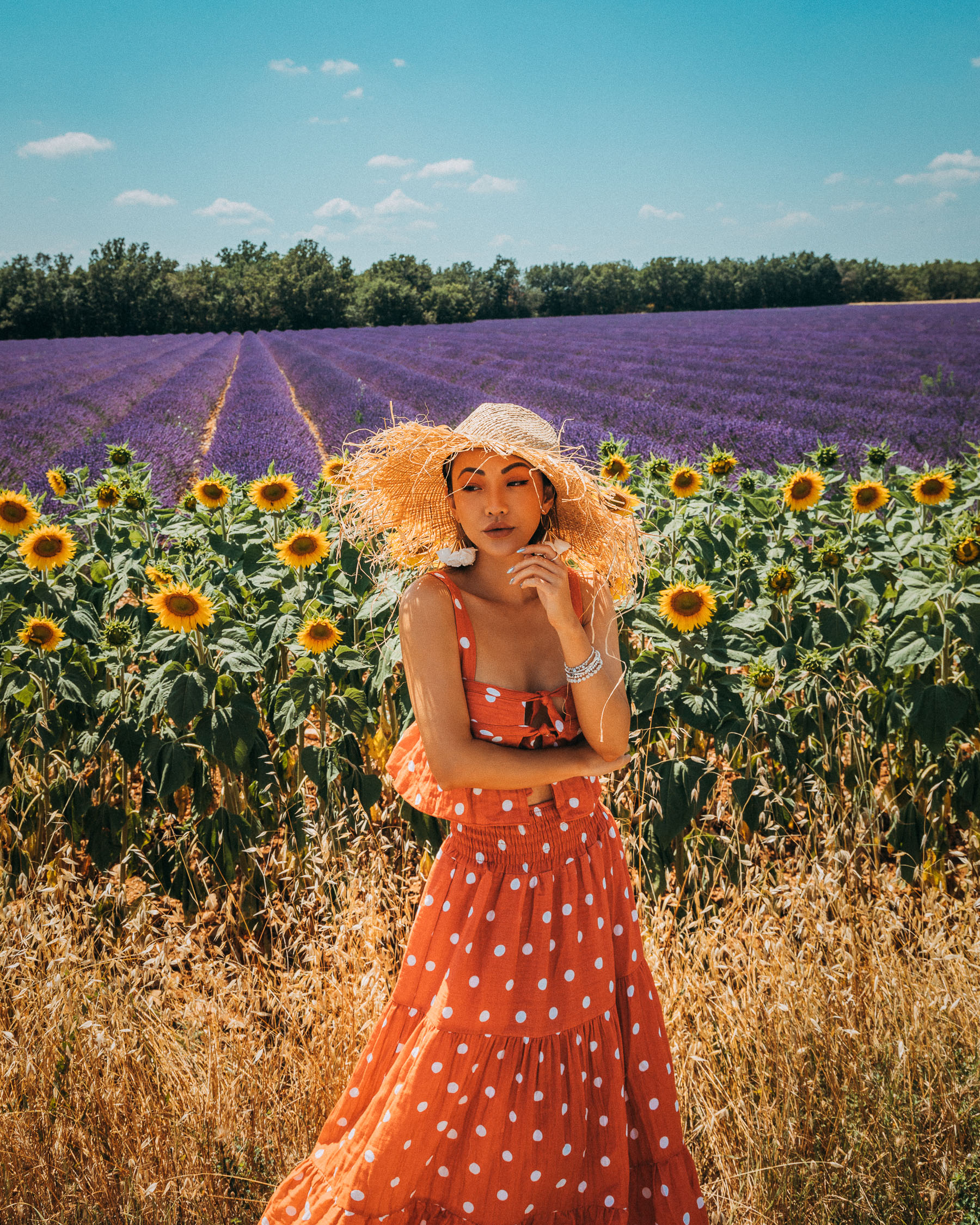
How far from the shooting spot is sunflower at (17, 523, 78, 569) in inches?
92.9

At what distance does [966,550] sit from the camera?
211 cm

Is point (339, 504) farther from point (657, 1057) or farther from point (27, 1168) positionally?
point (27, 1168)

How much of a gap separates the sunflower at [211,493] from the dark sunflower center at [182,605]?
86 cm

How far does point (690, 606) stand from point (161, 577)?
1.50m

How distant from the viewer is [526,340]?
19734 millimetres

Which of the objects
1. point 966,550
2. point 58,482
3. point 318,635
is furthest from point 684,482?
point 58,482

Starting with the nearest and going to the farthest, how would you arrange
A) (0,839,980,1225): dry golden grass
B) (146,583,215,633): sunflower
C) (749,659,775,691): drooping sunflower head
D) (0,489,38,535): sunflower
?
(0,839,980,1225): dry golden grass
(146,583,215,633): sunflower
(749,659,775,691): drooping sunflower head
(0,489,38,535): sunflower

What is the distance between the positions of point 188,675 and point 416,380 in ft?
33.9

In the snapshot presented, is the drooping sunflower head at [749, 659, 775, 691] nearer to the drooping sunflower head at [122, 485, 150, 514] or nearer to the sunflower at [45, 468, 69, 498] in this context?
the drooping sunflower head at [122, 485, 150, 514]

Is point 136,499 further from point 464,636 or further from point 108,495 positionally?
point 464,636

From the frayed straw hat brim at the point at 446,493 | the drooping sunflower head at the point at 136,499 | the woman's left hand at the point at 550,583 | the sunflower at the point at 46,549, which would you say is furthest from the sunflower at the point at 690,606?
the drooping sunflower head at the point at 136,499

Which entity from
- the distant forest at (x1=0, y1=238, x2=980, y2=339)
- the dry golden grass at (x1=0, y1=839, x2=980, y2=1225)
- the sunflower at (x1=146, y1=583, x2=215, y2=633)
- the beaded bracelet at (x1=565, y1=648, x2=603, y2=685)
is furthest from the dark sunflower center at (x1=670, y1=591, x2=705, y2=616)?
the distant forest at (x1=0, y1=238, x2=980, y2=339)

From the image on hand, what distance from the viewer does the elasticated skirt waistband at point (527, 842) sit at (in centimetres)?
130

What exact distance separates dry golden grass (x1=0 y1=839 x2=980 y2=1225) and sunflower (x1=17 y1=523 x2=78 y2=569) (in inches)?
36.1
